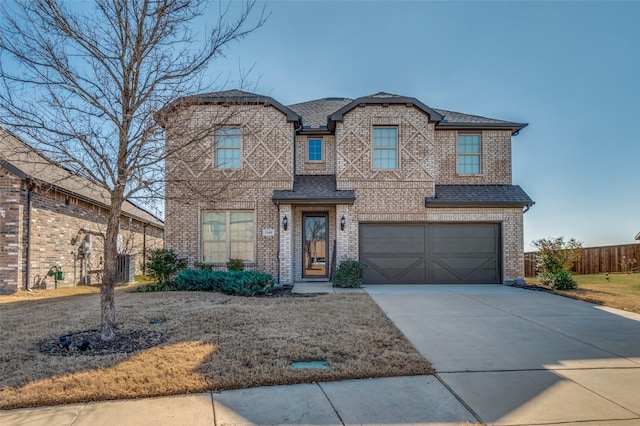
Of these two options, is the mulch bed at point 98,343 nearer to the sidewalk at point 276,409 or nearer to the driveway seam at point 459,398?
the sidewalk at point 276,409

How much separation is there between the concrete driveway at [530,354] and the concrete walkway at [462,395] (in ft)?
0.05

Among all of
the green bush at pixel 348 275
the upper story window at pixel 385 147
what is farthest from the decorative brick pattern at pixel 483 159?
the green bush at pixel 348 275

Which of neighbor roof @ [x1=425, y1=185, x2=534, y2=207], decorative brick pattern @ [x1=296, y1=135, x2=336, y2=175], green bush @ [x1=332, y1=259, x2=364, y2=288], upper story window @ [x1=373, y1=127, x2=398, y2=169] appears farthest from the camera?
decorative brick pattern @ [x1=296, y1=135, x2=336, y2=175]

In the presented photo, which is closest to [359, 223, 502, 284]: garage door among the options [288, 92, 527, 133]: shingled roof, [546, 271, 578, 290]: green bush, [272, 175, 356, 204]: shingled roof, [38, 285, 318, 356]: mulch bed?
[272, 175, 356, 204]: shingled roof

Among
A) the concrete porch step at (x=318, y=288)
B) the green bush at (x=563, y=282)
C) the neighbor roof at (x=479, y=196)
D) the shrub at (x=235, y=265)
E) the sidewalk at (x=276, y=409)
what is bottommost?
the sidewalk at (x=276, y=409)

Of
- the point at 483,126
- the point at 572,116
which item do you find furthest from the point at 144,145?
the point at 572,116

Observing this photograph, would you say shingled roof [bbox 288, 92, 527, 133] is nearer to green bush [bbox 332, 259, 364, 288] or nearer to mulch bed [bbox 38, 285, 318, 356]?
green bush [bbox 332, 259, 364, 288]

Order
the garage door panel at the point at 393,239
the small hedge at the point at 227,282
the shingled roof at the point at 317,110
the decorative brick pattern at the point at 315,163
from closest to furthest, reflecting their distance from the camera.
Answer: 1. the small hedge at the point at 227,282
2. the garage door panel at the point at 393,239
3. the decorative brick pattern at the point at 315,163
4. the shingled roof at the point at 317,110

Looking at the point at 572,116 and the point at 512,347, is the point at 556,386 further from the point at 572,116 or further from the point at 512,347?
the point at 572,116

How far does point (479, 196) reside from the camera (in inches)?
516

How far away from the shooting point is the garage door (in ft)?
42.6

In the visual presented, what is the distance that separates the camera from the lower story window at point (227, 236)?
13047 millimetres

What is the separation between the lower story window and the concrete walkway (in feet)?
25.4

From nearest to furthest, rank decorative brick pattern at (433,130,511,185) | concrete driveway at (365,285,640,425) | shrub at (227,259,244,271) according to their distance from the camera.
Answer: concrete driveway at (365,285,640,425)
shrub at (227,259,244,271)
decorative brick pattern at (433,130,511,185)
